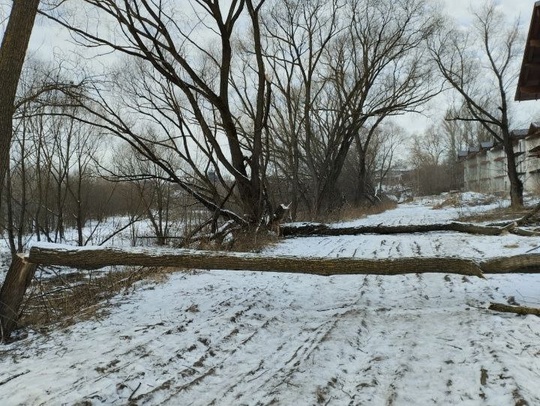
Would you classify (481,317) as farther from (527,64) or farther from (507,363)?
(527,64)

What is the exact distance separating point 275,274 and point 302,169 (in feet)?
86.6

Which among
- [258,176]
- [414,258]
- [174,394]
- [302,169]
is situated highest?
[302,169]

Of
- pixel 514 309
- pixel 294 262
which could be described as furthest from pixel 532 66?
pixel 294 262

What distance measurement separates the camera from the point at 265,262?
15.9ft

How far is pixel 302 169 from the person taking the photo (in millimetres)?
32562

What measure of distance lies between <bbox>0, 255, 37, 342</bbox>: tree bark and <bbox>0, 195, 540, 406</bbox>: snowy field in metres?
0.24

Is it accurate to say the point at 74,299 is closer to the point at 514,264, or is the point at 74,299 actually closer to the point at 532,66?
the point at 514,264

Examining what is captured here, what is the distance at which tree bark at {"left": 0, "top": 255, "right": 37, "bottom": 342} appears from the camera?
13.4 feet

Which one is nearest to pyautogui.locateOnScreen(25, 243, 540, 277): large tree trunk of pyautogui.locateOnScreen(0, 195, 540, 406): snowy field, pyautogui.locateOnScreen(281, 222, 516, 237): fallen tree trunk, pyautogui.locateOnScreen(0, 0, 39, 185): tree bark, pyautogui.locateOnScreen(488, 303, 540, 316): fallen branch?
pyautogui.locateOnScreen(0, 195, 540, 406): snowy field

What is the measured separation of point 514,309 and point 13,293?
4854mm

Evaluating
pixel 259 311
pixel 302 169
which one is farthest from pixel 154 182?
pixel 302 169

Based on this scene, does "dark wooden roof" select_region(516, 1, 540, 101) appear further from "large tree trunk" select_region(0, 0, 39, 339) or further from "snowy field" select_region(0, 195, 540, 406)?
"large tree trunk" select_region(0, 0, 39, 339)

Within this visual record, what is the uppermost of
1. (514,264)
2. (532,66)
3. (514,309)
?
(532,66)

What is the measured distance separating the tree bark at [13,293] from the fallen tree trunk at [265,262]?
17.8 inches
